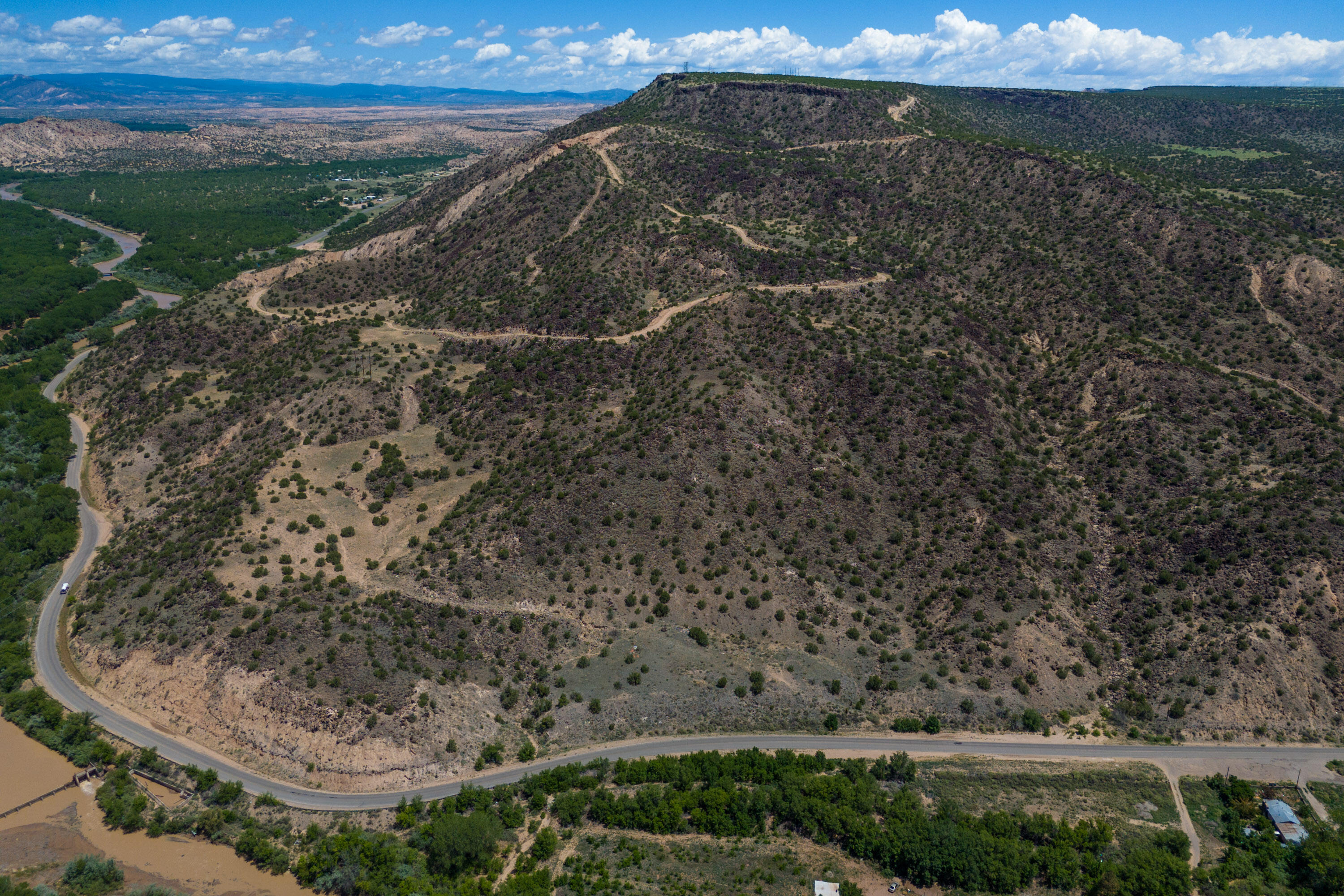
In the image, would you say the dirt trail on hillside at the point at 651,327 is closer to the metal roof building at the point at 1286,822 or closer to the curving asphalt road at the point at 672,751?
the curving asphalt road at the point at 672,751

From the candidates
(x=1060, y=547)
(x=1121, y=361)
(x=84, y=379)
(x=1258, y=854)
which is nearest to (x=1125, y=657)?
(x=1060, y=547)

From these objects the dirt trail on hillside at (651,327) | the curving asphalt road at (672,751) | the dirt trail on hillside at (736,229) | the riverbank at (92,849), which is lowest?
the riverbank at (92,849)

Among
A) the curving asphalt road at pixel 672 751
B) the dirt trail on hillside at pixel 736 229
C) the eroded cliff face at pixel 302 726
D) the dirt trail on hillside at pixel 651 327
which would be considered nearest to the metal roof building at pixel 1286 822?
the curving asphalt road at pixel 672 751

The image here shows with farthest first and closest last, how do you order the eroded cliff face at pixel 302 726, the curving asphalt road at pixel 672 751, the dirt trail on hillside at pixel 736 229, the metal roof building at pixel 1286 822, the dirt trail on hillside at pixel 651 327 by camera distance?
1. the dirt trail on hillside at pixel 736 229
2. the dirt trail on hillside at pixel 651 327
3. the eroded cliff face at pixel 302 726
4. the curving asphalt road at pixel 672 751
5. the metal roof building at pixel 1286 822

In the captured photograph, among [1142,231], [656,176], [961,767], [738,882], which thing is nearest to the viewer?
[738,882]

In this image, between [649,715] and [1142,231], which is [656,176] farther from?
[649,715]

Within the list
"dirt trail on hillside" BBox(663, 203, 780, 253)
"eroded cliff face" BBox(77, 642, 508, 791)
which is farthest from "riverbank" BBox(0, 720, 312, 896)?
"dirt trail on hillside" BBox(663, 203, 780, 253)

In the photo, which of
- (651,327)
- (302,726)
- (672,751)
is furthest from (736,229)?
(302,726)
